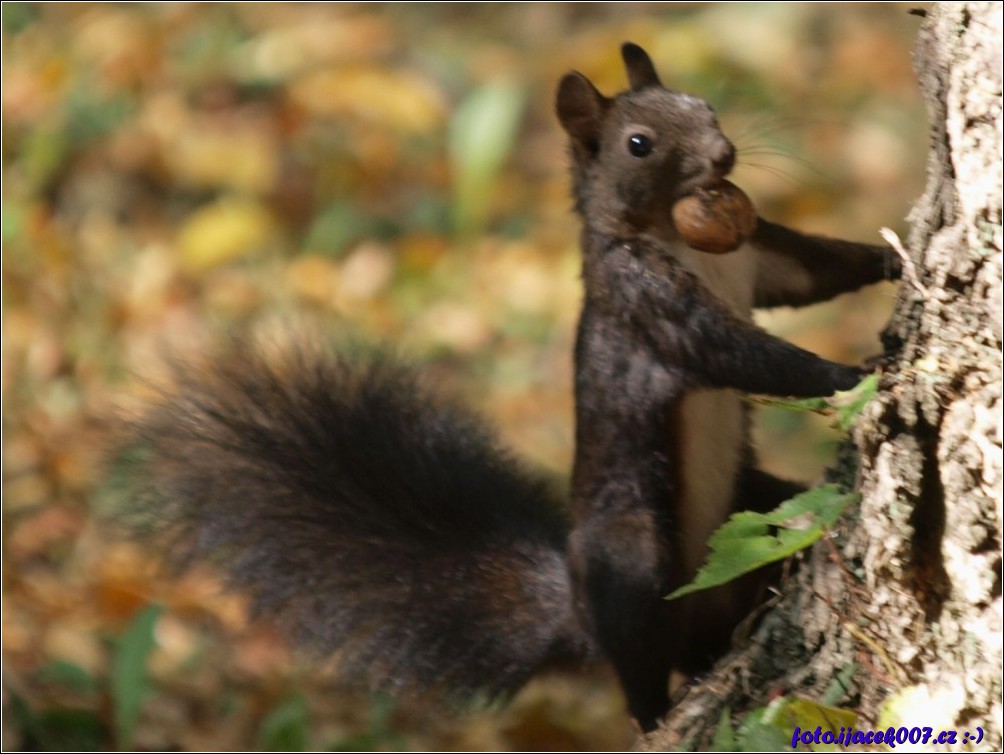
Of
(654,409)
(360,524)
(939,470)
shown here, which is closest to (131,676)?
(360,524)

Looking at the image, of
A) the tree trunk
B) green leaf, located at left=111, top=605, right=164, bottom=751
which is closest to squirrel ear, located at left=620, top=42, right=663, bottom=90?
the tree trunk

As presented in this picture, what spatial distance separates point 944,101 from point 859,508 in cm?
61

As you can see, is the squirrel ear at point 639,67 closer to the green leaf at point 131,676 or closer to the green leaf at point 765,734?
the green leaf at point 765,734

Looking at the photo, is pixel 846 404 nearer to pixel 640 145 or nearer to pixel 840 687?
pixel 840 687

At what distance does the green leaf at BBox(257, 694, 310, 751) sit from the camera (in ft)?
10.7

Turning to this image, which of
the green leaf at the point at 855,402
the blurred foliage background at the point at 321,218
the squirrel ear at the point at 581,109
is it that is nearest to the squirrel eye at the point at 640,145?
the squirrel ear at the point at 581,109

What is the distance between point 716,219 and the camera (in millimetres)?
2521

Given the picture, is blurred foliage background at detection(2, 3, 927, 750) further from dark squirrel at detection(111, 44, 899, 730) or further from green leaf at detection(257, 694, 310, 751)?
dark squirrel at detection(111, 44, 899, 730)

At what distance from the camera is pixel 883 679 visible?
7.03ft

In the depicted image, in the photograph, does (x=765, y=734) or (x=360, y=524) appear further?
(x=360, y=524)

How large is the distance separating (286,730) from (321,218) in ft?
9.11

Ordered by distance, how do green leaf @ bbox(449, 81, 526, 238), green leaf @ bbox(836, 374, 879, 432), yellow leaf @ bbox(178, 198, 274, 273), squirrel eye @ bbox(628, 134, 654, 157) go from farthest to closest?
green leaf @ bbox(449, 81, 526, 238) → yellow leaf @ bbox(178, 198, 274, 273) → squirrel eye @ bbox(628, 134, 654, 157) → green leaf @ bbox(836, 374, 879, 432)

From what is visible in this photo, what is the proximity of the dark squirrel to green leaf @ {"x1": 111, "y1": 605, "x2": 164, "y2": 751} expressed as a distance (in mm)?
379

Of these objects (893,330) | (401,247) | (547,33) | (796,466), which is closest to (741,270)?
(893,330)
